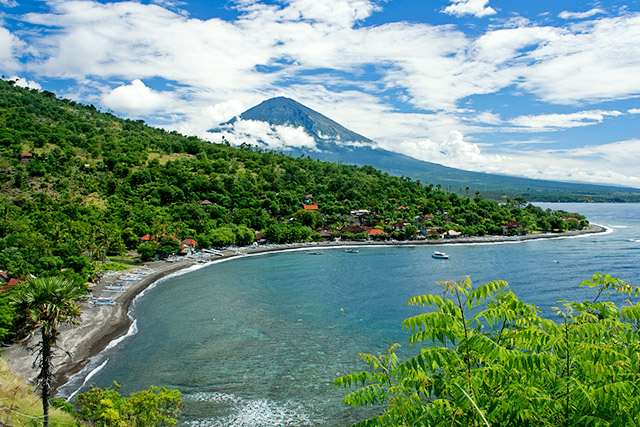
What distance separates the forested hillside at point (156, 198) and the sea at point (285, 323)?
436 inches

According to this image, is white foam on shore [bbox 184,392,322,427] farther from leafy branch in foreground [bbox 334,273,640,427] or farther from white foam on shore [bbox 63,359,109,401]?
leafy branch in foreground [bbox 334,273,640,427]

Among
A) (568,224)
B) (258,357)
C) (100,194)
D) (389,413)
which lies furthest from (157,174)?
(568,224)

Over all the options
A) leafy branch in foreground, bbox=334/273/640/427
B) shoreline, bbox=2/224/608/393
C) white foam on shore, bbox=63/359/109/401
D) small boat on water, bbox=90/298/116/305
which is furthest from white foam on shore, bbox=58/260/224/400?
leafy branch in foreground, bbox=334/273/640/427

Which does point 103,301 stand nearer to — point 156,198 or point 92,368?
point 92,368

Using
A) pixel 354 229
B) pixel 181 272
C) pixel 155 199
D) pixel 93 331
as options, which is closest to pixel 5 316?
pixel 93 331

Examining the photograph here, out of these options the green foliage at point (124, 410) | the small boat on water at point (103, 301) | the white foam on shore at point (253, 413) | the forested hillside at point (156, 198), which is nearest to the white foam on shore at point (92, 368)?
the small boat on water at point (103, 301)

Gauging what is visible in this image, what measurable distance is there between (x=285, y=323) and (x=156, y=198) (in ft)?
158

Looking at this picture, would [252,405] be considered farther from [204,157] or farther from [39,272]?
[204,157]

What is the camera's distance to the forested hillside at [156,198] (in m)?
46.1

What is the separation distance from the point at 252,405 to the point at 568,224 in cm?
9245

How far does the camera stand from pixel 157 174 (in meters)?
76.2

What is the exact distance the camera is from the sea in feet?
60.1

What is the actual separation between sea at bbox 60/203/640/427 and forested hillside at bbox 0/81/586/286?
11.1 m

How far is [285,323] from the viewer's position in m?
29.0
